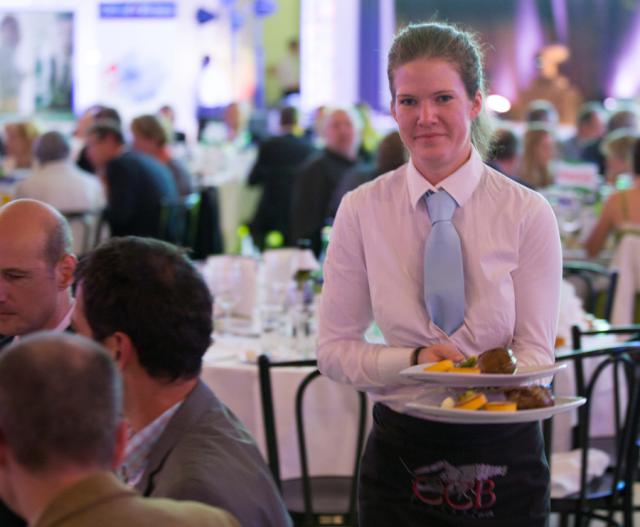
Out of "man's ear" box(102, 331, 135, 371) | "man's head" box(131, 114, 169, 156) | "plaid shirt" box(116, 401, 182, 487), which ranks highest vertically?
"man's head" box(131, 114, 169, 156)

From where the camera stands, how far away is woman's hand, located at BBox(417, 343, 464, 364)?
2.23m

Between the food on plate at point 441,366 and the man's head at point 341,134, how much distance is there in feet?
19.7

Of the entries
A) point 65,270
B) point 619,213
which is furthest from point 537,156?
point 65,270

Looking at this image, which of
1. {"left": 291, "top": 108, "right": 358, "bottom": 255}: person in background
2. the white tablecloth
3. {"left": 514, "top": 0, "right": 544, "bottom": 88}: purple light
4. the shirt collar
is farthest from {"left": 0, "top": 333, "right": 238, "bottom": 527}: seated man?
{"left": 514, "top": 0, "right": 544, "bottom": 88}: purple light

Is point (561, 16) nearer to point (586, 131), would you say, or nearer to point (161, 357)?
point (586, 131)

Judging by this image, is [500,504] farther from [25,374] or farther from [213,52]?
[213,52]

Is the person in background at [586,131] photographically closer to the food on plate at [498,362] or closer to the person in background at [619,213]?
the person in background at [619,213]

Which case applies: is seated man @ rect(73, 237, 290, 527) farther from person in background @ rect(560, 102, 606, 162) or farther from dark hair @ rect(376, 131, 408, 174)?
person in background @ rect(560, 102, 606, 162)

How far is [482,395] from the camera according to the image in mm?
2197

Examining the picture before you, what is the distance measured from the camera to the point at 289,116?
1062 cm

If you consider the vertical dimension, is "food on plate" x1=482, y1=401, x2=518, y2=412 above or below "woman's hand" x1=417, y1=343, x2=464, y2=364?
below

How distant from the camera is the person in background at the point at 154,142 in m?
8.83

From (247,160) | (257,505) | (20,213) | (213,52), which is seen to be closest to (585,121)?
Answer: (247,160)

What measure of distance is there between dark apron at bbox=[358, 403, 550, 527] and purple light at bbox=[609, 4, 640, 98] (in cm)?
1642
